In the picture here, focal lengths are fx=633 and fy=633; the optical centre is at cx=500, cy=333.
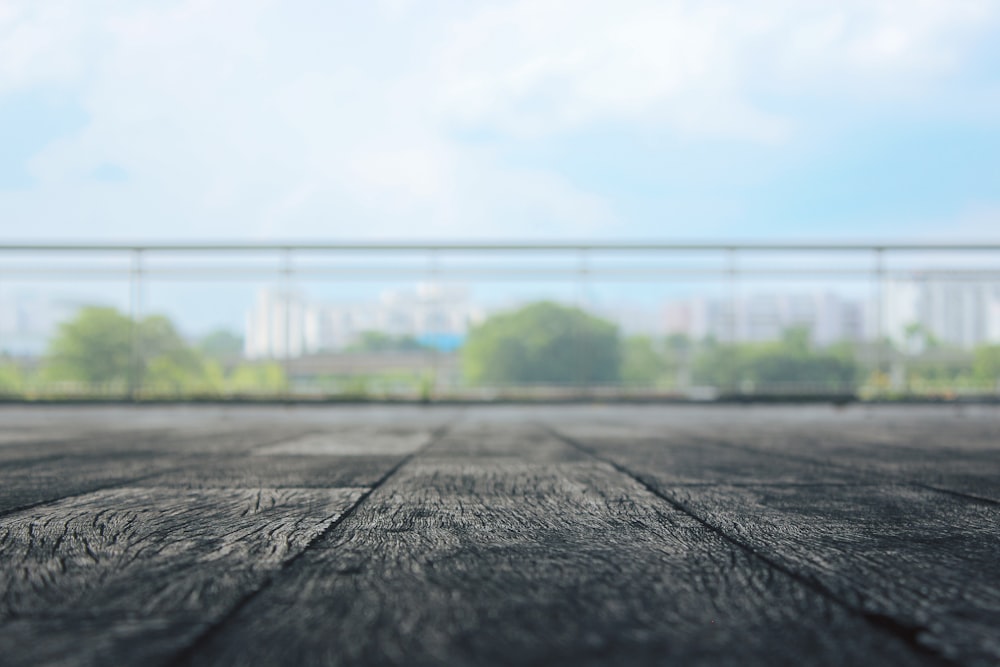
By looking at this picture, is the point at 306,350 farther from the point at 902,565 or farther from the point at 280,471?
the point at 902,565

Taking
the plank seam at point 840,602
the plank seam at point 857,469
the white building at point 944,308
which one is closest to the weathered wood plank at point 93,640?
the plank seam at point 840,602

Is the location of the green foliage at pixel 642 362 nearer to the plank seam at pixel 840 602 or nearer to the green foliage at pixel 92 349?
the green foliage at pixel 92 349

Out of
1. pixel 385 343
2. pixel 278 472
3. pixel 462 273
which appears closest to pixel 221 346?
pixel 385 343

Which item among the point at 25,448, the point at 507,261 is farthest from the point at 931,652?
the point at 507,261

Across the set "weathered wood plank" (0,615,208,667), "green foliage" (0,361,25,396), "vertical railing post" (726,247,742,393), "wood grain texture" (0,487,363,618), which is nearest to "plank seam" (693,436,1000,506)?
"wood grain texture" (0,487,363,618)

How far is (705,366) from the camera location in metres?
7.14

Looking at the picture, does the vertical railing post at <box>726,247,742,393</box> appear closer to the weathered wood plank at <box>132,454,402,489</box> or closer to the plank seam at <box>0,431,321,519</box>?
the weathered wood plank at <box>132,454,402,489</box>

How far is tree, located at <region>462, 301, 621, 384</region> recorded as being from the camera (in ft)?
22.9

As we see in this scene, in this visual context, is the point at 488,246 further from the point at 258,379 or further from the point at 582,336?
the point at 258,379

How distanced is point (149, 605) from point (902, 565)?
1.08 metres

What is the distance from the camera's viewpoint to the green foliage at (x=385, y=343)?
23.8 ft

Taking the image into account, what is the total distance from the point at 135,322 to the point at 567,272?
480 centimetres

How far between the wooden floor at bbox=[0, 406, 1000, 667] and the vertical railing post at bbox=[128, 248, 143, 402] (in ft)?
17.2

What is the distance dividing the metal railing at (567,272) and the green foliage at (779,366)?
0.06m
